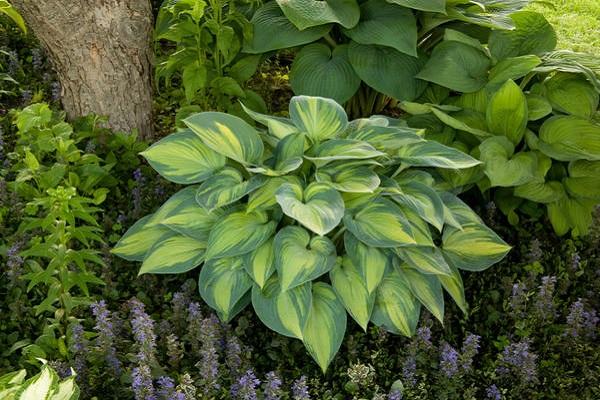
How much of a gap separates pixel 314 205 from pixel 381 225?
25 centimetres

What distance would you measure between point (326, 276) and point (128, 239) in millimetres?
737

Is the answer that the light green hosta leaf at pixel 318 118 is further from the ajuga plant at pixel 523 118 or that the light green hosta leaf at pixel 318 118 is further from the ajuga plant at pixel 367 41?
the ajuga plant at pixel 367 41

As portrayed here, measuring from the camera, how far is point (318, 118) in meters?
2.88

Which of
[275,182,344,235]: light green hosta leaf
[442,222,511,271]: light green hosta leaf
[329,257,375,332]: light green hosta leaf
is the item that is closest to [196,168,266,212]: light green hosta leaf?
[275,182,344,235]: light green hosta leaf

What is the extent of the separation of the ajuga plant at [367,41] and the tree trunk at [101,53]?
0.55 m

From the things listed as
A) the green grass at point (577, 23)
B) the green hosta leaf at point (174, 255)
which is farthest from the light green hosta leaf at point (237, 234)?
the green grass at point (577, 23)

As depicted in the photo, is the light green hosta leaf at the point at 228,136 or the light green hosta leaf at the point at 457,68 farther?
the light green hosta leaf at the point at 457,68

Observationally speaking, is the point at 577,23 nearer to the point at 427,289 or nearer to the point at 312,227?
the point at 427,289

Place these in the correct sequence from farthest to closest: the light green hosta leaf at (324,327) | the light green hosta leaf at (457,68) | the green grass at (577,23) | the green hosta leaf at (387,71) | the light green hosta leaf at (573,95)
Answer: the green grass at (577,23), the green hosta leaf at (387,71), the light green hosta leaf at (457,68), the light green hosta leaf at (573,95), the light green hosta leaf at (324,327)

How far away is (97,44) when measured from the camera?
3.67m

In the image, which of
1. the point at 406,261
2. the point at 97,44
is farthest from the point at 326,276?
the point at 97,44

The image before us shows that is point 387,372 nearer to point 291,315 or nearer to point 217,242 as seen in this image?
point 291,315

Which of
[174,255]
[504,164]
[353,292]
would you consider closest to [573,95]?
[504,164]

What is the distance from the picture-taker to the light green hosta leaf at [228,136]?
2748 millimetres
